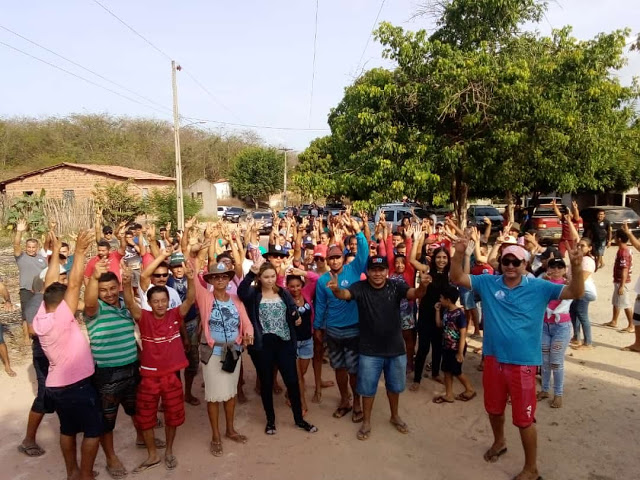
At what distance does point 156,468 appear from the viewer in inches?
153

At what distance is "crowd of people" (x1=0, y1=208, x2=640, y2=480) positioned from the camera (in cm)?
348

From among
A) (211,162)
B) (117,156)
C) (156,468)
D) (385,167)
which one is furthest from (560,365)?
(211,162)

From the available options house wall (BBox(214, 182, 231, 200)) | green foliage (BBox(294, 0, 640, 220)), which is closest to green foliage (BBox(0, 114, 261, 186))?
house wall (BBox(214, 182, 231, 200))

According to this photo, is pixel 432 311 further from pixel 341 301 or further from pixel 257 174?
pixel 257 174

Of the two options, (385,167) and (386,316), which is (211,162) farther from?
(386,316)

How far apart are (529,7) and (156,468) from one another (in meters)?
13.6

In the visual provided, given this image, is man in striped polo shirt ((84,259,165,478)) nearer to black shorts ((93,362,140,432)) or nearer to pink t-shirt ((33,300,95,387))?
black shorts ((93,362,140,432))

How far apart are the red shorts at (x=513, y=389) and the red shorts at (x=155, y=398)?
2506 mm

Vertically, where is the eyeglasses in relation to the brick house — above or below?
below

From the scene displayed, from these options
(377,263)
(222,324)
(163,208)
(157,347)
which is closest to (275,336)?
(222,324)

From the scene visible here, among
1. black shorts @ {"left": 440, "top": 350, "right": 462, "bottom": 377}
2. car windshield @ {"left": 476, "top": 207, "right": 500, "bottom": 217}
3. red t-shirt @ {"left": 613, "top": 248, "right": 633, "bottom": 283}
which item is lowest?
black shorts @ {"left": 440, "top": 350, "right": 462, "bottom": 377}

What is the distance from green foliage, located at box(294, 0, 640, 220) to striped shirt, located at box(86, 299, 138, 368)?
843 centimetres

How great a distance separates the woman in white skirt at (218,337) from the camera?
4.02m

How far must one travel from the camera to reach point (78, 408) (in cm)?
341
